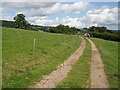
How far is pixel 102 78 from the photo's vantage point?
10992 mm

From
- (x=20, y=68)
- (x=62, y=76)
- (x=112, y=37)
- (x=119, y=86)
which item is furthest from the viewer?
(x=112, y=37)

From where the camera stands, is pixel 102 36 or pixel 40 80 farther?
pixel 102 36

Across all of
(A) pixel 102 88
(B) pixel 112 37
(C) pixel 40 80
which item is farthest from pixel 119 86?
(B) pixel 112 37

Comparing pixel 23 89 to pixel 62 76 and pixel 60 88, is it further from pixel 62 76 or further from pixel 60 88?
pixel 62 76

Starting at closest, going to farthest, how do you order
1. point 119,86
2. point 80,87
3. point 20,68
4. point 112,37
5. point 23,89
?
point 23,89
point 80,87
point 119,86
point 20,68
point 112,37

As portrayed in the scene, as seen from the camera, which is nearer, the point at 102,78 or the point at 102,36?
the point at 102,78

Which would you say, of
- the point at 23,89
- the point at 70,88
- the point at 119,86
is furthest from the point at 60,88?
the point at 119,86

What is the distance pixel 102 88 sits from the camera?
9.02 m

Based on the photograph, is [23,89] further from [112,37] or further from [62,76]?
[112,37]

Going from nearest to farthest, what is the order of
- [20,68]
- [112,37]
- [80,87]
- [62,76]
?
[80,87], [62,76], [20,68], [112,37]

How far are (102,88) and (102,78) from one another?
202cm

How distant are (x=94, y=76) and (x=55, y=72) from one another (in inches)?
92.9

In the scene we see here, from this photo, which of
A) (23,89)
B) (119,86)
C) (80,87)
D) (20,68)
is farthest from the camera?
(20,68)

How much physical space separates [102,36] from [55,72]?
10027cm
